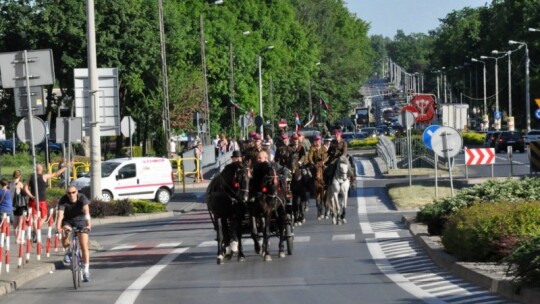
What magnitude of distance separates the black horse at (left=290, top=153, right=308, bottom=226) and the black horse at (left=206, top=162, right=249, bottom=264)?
7.16 m

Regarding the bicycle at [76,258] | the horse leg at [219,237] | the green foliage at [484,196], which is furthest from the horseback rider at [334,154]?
the bicycle at [76,258]

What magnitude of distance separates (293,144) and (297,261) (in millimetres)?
9467

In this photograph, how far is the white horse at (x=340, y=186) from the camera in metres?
30.1

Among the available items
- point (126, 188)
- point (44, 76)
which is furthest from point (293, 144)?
point (126, 188)

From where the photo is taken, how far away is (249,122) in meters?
72.9

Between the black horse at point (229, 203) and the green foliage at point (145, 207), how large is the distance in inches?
739

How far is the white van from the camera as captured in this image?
44812 millimetres

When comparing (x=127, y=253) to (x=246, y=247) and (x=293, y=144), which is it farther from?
(x=293, y=144)

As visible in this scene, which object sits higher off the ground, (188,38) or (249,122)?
(188,38)

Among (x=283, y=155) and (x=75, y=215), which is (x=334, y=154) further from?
(x=75, y=215)

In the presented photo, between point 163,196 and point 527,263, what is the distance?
3142cm

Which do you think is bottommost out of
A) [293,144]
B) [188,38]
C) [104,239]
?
[104,239]

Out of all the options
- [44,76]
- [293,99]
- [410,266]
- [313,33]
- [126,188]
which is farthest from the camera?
[313,33]

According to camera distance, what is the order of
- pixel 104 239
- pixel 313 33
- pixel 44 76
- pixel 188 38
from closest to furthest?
Result: pixel 44 76, pixel 104 239, pixel 188 38, pixel 313 33
